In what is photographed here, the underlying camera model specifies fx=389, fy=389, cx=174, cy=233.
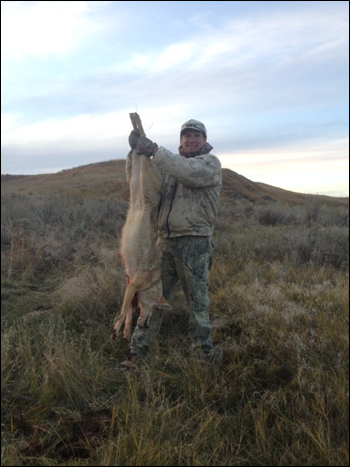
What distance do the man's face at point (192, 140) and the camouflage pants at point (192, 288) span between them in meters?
0.94

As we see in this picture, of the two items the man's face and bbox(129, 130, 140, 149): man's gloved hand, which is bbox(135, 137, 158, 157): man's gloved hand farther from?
the man's face

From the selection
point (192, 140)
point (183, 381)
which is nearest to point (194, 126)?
point (192, 140)

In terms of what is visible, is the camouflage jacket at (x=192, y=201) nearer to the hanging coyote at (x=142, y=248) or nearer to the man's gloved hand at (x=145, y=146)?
the hanging coyote at (x=142, y=248)

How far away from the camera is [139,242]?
385 centimetres

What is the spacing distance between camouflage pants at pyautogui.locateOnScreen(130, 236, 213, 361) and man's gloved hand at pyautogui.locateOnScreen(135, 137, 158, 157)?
0.97 meters

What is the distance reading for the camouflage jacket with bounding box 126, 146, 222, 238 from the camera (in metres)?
3.73

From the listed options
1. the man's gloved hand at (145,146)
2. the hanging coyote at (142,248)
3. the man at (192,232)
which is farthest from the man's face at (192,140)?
the man's gloved hand at (145,146)

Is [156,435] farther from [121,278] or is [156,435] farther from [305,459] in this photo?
[121,278]

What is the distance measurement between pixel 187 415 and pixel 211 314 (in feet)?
6.55

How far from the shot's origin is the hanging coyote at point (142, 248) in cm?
380

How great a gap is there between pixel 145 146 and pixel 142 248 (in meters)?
1.00

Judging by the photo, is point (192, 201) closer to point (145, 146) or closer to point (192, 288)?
point (145, 146)

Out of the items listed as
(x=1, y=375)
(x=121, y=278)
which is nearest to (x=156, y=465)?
(x=1, y=375)

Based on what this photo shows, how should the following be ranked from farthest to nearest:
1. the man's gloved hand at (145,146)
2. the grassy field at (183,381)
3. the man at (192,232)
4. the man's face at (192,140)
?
the man's face at (192,140) < the man at (192,232) < the man's gloved hand at (145,146) < the grassy field at (183,381)
